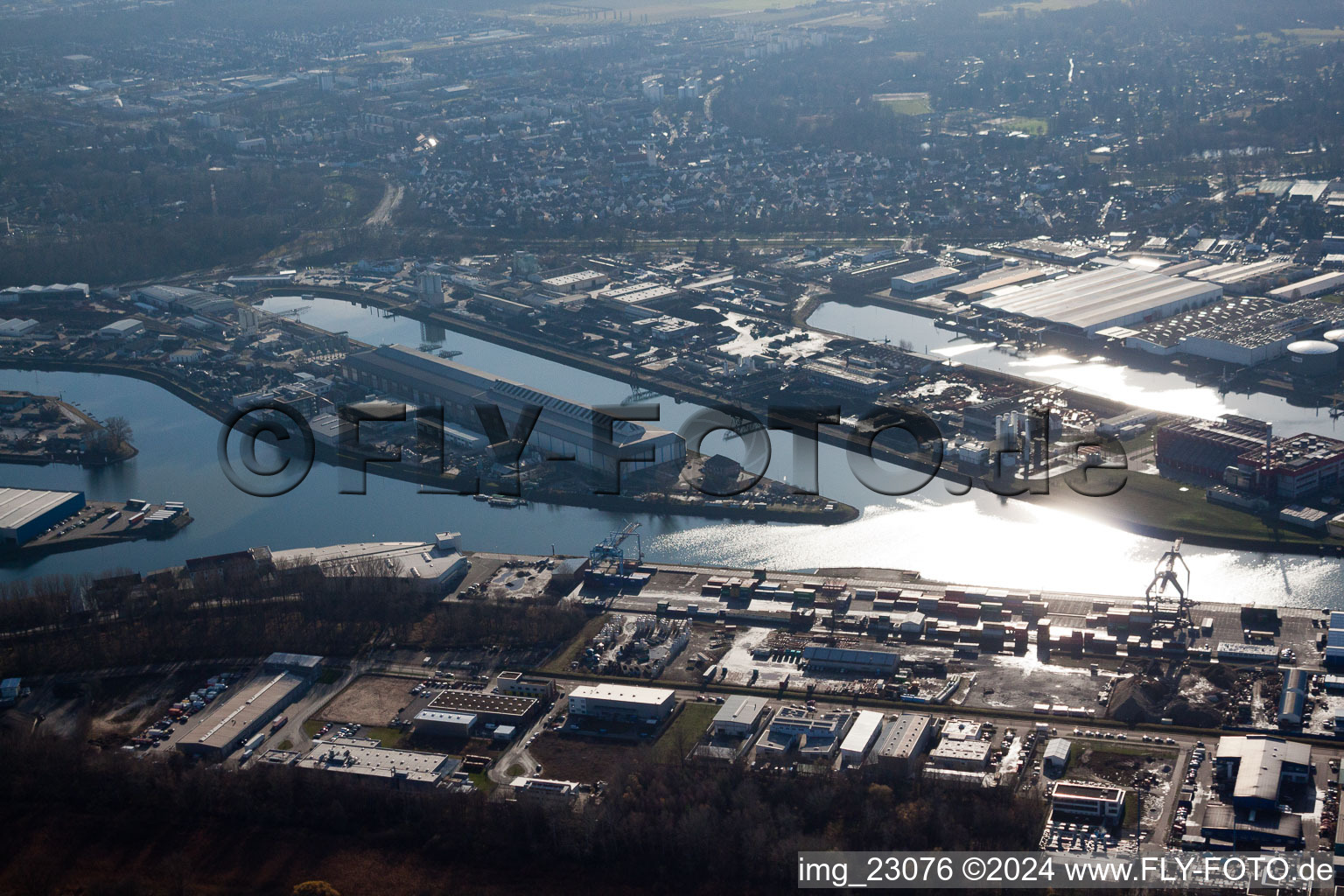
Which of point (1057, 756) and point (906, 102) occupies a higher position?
point (906, 102)

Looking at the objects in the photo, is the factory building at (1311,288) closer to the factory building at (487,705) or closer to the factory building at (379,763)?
the factory building at (487,705)

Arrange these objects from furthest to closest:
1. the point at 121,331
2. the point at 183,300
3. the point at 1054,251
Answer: the point at 1054,251, the point at 183,300, the point at 121,331

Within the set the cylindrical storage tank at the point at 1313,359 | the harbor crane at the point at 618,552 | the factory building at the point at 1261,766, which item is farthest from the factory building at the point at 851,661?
the cylindrical storage tank at the point at 1313,359

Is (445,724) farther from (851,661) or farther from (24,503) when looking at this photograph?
(24,503)

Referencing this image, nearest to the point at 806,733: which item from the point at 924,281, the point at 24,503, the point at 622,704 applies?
the point at 622,704

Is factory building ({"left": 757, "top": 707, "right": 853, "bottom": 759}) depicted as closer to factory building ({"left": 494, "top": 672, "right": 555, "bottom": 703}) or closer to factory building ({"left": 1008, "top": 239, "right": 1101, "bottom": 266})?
factory building ({"left": 494, "top": 672, "right": 555, "bottom": 703})

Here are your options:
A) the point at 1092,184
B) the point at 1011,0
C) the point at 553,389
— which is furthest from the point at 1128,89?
the point at 553,389

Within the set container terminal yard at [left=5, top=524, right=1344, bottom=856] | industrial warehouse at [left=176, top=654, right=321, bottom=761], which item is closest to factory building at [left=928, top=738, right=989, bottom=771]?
container terminal yard at [left=5, top=524, right=1344, bottom=856]
